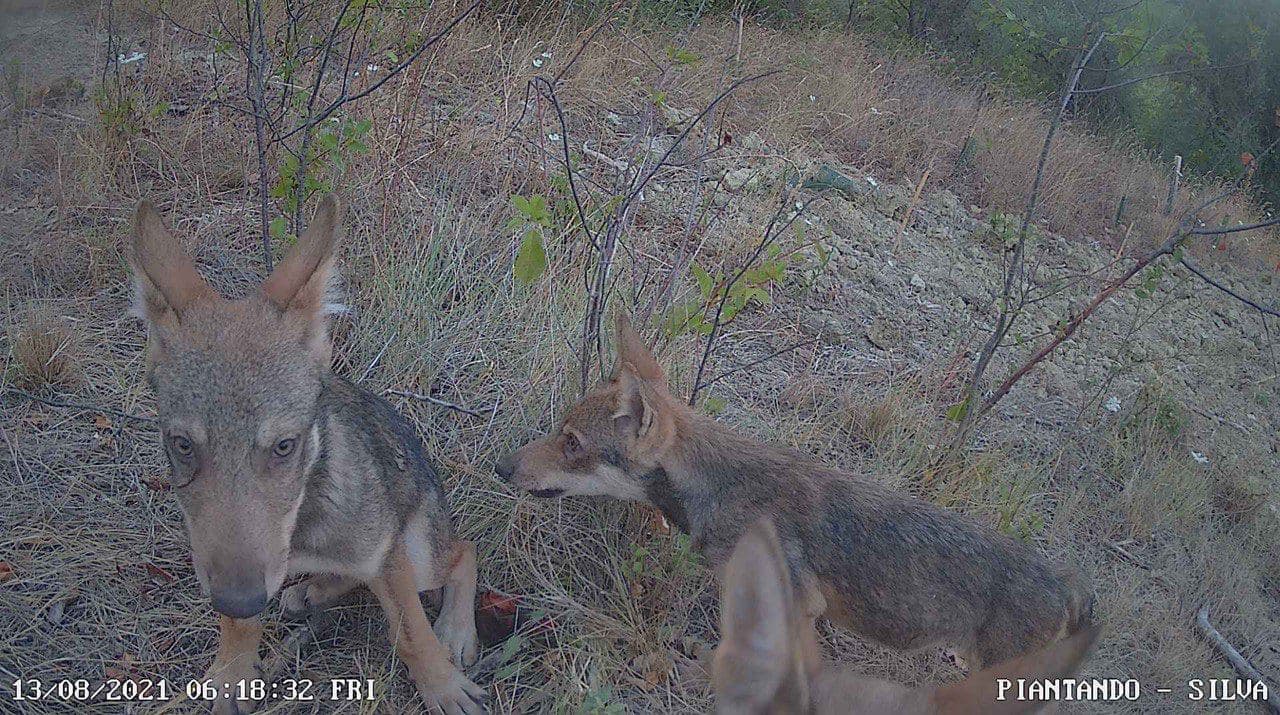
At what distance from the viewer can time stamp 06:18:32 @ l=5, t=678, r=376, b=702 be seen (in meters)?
3.45

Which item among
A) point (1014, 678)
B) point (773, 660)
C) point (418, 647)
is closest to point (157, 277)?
point (418, 647)

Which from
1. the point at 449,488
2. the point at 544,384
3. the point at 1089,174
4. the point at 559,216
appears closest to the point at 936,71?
the point at 1089,174

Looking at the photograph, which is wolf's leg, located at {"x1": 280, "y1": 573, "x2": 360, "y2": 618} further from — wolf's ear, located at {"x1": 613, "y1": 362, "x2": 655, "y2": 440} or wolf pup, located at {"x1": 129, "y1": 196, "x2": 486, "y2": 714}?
wolf's ear, located at {"x1": 613, "y1": 362, "x2": 655, "y2": 440}

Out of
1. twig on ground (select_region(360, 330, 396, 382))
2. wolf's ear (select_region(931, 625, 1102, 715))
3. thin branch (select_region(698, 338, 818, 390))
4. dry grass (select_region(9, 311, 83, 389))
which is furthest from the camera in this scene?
thin branch (select_region(698, 338, 818, 390))

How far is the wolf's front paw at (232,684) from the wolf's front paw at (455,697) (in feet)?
2.17

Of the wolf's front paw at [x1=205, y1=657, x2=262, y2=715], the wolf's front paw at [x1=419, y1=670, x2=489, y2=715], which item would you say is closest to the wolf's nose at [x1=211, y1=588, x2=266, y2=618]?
the wolf's front paw at [x1=205, y1=657, x2=262, y2=715]

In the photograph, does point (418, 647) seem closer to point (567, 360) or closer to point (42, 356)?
point (567, 360)

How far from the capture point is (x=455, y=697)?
144 inches

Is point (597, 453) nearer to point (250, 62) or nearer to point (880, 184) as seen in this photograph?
point (250, 62)

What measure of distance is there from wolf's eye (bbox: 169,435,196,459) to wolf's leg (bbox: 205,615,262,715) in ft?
3.34

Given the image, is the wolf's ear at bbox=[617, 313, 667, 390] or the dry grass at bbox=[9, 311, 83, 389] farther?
the dry grass at bbox=[9, 311, 83, 389]

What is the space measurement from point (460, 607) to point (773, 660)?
8.08 ft
